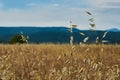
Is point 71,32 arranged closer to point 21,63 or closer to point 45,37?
point 21,63

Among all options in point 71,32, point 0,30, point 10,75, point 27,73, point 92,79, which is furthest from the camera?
point 0,30

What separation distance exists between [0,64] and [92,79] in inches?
40.4

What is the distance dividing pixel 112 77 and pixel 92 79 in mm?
786

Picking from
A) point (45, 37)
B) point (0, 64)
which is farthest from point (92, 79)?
point (45, 37)

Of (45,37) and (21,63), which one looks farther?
(45,37)

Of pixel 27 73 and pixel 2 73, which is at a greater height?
pixel 2 73

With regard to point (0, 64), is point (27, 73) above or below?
below

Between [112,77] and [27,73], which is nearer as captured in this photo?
[112,77]

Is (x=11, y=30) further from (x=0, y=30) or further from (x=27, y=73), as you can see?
(x=27, y=73)

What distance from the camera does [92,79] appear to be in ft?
13.3

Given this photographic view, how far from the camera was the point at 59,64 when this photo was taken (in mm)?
6539

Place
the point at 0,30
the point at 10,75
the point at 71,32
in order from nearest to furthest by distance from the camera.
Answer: the point at 10,75
the point at 71,32
the point at 0,30

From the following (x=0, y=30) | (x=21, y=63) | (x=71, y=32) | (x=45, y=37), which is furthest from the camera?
(x=0, y=30)

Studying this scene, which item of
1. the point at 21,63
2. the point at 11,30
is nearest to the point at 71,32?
the point at 21,63
